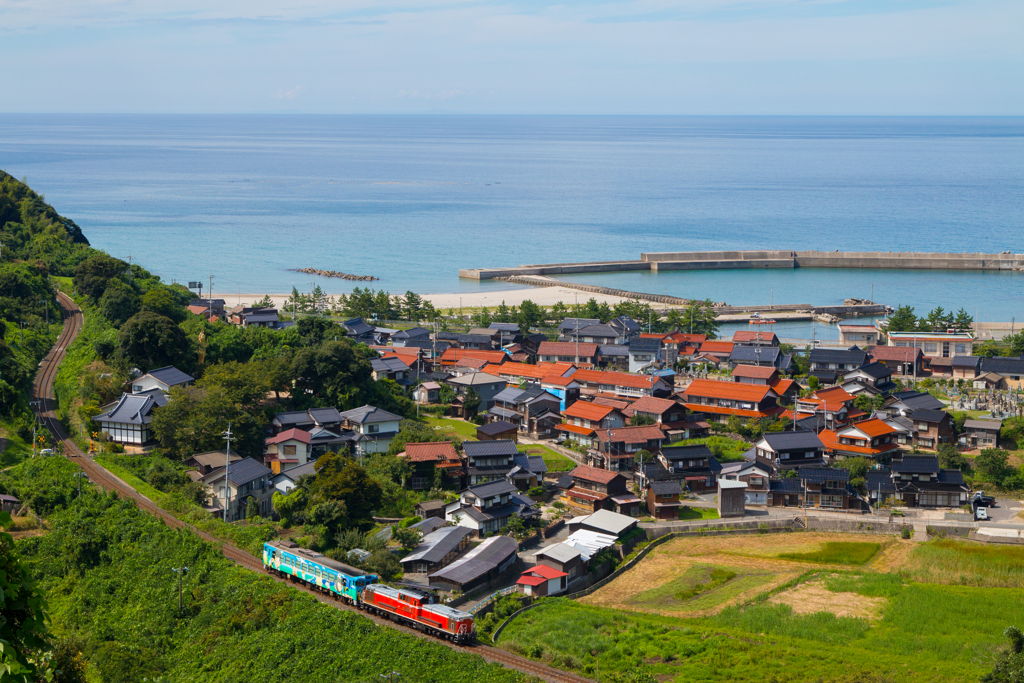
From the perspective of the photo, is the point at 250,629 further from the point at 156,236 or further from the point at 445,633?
the point at 156,236

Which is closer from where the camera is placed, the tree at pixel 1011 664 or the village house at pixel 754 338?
the tree at pixel 1011 664

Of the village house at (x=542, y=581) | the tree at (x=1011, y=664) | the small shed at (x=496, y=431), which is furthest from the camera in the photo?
the small shed at (x=496, y=431)

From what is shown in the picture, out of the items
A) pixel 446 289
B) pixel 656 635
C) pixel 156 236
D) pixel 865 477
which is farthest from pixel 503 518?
pixel 156 236

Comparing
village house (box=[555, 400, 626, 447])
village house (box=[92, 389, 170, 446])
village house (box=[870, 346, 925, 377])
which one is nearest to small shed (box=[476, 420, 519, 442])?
village house (box=[555, 400, 626, 447])

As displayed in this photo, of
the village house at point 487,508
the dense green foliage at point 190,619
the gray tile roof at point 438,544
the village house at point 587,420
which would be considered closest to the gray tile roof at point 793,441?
the village house at point 587,420

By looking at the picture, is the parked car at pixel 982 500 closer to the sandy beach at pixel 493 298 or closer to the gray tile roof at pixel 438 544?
the gray tile roof at pixel 438 544

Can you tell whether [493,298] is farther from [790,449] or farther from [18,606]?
[18,606]
